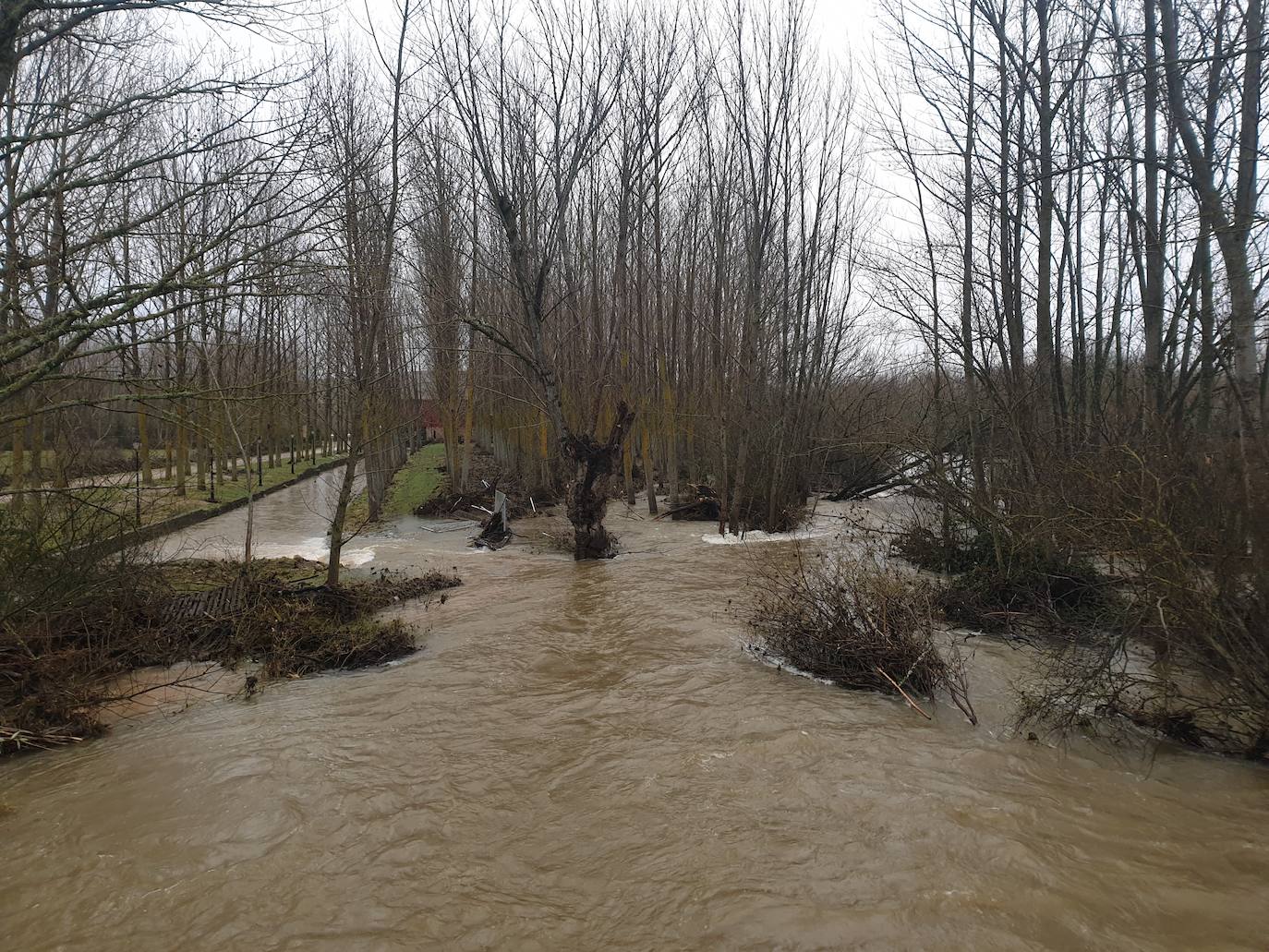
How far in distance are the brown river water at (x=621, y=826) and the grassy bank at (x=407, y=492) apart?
13326 millimetres

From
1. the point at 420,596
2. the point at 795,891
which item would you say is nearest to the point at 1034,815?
the point at 795,891

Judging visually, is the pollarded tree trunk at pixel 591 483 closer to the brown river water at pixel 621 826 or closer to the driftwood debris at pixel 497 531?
the driftwood debris at pixel 497 531

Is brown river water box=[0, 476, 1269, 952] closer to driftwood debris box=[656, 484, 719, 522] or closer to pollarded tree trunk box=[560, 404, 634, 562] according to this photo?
pollarded tree trunk box=[560, 404, 634, 562]

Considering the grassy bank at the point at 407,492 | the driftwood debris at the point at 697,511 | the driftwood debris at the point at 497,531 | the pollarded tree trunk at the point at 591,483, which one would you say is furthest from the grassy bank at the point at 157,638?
the grassy bank at the point at 407,492

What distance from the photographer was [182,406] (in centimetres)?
711

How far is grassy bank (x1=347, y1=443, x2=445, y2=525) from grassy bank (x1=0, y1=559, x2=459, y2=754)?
9.60 metres

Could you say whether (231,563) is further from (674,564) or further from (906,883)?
(906,883)

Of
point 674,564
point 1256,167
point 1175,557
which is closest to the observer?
point 1175,557

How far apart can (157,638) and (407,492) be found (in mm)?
17667

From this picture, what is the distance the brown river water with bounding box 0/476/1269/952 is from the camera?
370 cm

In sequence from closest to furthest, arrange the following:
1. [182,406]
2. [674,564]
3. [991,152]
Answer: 1. [182,406]
2. [991,152]
3. [674,564]

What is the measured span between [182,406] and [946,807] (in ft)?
23.1

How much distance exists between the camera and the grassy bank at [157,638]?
6258 millimetres

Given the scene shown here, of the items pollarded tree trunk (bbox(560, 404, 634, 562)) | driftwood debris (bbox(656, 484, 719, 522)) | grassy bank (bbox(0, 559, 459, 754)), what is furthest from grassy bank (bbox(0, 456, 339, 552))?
driftwood debris (bbox(656, 484, 719, 522))
